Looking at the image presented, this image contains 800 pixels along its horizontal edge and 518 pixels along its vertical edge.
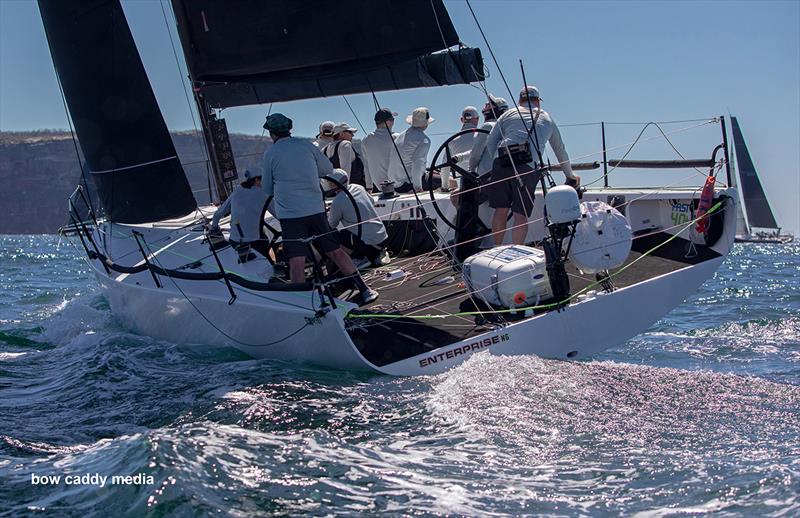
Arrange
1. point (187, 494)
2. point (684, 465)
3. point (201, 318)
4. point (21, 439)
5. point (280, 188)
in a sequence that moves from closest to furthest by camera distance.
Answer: point (187, 494) → point (684, 465) → point (21, 439) → point (280, 188) → point (201, 318)

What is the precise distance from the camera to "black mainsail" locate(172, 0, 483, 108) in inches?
301

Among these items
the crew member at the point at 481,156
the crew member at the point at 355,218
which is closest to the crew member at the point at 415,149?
the crew member at the point at 481,156

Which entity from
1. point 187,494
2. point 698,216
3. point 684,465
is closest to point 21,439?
point 187,494

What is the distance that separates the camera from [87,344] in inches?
311

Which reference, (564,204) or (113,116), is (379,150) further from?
(564,204)

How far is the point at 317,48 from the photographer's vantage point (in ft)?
26.5

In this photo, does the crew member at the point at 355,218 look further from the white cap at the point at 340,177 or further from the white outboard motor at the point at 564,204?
the white outboard motor at the point at 564,204

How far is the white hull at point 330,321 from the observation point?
18.5ft

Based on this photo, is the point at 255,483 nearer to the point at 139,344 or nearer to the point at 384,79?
the point at 139,344

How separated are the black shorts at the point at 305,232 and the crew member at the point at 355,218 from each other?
1.37 feet

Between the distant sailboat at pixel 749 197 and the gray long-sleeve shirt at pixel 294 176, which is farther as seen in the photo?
the distant sailboat at pixel 749 197

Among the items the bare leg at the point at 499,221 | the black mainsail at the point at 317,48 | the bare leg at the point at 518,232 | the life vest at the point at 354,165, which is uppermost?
the black mainsail at the point at 317,48

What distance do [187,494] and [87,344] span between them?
461cm

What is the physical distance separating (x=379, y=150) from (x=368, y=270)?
6.73 ft
